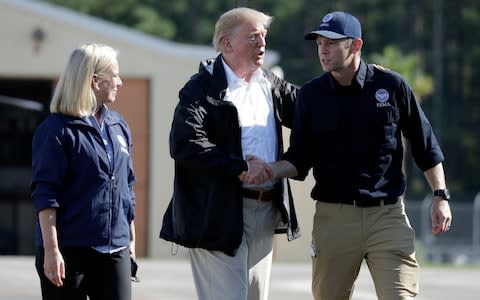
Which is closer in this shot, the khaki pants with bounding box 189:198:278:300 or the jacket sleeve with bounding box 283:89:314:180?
the khaki pants with bounding box 189:198:278:300

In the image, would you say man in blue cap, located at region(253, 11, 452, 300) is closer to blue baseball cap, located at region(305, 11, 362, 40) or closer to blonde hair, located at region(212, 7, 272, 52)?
blue baseball cap, located at region(305, 11, 362, 40)

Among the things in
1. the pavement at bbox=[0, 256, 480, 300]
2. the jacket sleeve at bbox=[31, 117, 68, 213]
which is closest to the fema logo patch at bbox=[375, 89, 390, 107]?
the jacket sleeve at bbox=[31, 117, 68, 213]

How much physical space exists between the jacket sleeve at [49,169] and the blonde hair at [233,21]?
1.26 m

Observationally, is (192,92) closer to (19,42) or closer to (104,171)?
(104,171)

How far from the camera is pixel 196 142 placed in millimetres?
6680

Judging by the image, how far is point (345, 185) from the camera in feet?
22.4

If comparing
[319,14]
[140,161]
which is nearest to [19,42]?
[140,161]

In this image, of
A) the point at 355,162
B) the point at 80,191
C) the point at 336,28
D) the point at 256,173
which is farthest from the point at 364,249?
the point at 80,191

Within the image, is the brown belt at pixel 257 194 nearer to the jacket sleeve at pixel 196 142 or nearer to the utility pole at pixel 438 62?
the jacket sleeve at pixel 196 142

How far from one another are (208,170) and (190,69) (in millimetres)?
22348

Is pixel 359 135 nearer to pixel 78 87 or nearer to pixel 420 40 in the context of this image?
pixel 78 87

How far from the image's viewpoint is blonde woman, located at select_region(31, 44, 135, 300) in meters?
6.09

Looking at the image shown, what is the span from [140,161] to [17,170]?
409cm

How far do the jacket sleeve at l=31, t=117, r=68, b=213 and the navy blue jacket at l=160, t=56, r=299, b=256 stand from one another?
836 millimetres
